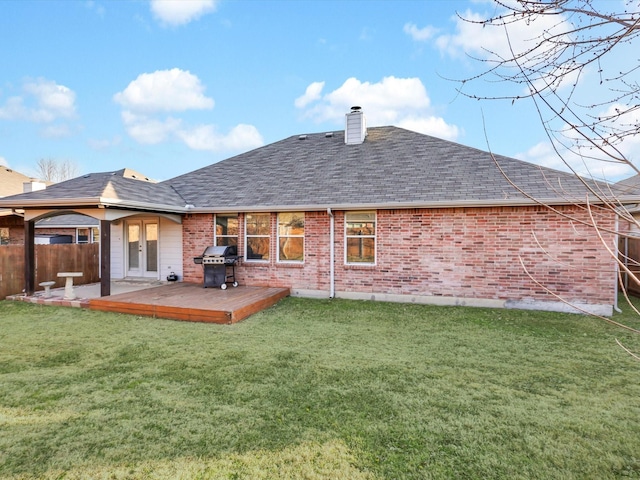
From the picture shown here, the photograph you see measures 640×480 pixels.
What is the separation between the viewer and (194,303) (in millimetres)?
7414

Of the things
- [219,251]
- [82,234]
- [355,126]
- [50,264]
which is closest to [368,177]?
[355,126]

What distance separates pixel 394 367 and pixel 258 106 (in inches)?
574

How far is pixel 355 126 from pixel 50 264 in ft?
35.0

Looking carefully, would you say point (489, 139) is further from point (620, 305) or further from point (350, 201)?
point (620, 305)

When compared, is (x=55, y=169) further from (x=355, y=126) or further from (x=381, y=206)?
(x=381, y=206)

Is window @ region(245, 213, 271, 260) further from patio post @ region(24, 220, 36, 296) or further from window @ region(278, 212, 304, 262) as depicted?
patio post @ region(24, 220, 36, 296)

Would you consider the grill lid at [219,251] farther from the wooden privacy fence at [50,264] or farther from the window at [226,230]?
the wooden privacy fence at [50,264]

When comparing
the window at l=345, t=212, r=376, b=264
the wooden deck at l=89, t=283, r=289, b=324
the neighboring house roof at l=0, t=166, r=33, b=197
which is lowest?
the wooden deck at l=89, t=283, r=289, b=324

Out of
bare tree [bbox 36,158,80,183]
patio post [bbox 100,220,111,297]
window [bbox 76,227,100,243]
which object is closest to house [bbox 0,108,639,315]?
patio post [bbox 100,220,111,297]

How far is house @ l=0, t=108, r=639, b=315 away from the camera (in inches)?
303

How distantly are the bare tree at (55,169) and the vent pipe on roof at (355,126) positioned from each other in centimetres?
3699

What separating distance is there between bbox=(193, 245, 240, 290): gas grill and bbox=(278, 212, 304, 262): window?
4.50 ft

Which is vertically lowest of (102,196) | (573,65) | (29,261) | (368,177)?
(29,261)

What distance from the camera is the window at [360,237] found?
29.7 ft
